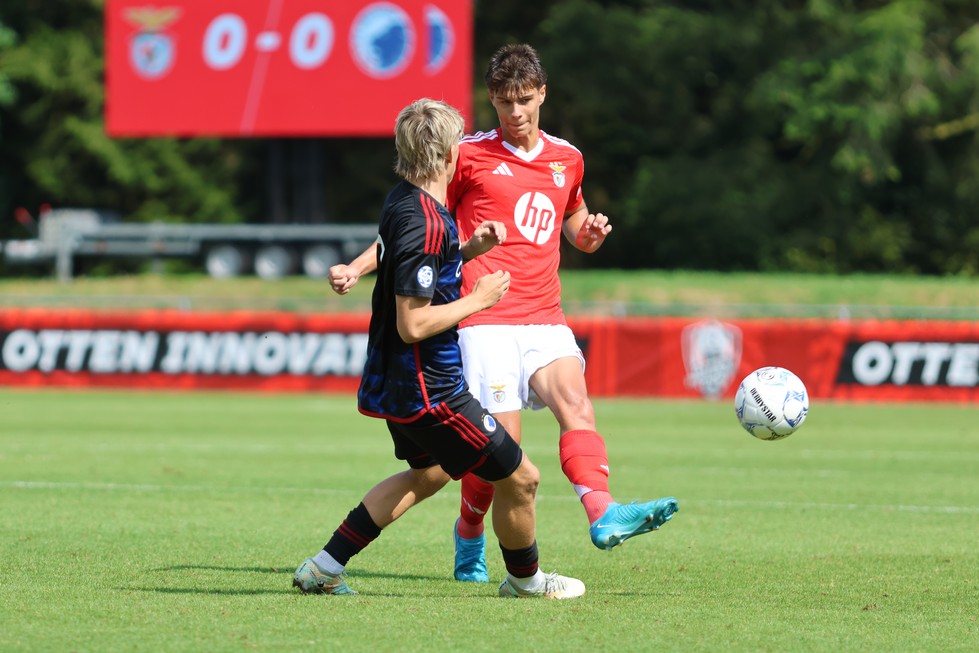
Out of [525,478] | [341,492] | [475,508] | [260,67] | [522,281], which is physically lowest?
[341,492]

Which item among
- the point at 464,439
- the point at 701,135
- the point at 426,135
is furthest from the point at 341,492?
the point at 701,135

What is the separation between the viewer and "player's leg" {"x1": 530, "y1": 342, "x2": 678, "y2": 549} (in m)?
6.43

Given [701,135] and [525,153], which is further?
[701,135]

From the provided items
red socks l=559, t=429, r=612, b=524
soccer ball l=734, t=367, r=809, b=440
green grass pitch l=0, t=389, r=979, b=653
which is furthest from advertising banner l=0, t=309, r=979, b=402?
red socks l=559, t=429, r=612, b=524

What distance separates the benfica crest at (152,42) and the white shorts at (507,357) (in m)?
27.5

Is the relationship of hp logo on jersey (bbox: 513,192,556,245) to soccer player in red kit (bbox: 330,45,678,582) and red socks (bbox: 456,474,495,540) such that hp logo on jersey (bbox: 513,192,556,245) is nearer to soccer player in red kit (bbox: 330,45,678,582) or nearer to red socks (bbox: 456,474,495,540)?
soccer player in red kit (bbox: 330,45,678,582)

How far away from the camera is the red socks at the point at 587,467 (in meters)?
6.78

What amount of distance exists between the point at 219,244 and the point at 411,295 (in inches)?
1251

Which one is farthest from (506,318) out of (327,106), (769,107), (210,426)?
(769,107)

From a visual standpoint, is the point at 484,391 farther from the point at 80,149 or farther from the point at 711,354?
the point at 80,149

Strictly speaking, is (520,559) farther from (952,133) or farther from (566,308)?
(952,133)

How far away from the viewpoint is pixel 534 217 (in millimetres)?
7512

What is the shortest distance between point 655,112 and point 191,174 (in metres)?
14.4

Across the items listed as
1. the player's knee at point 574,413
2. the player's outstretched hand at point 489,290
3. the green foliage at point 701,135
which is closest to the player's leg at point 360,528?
the player's knee at point 574,413
